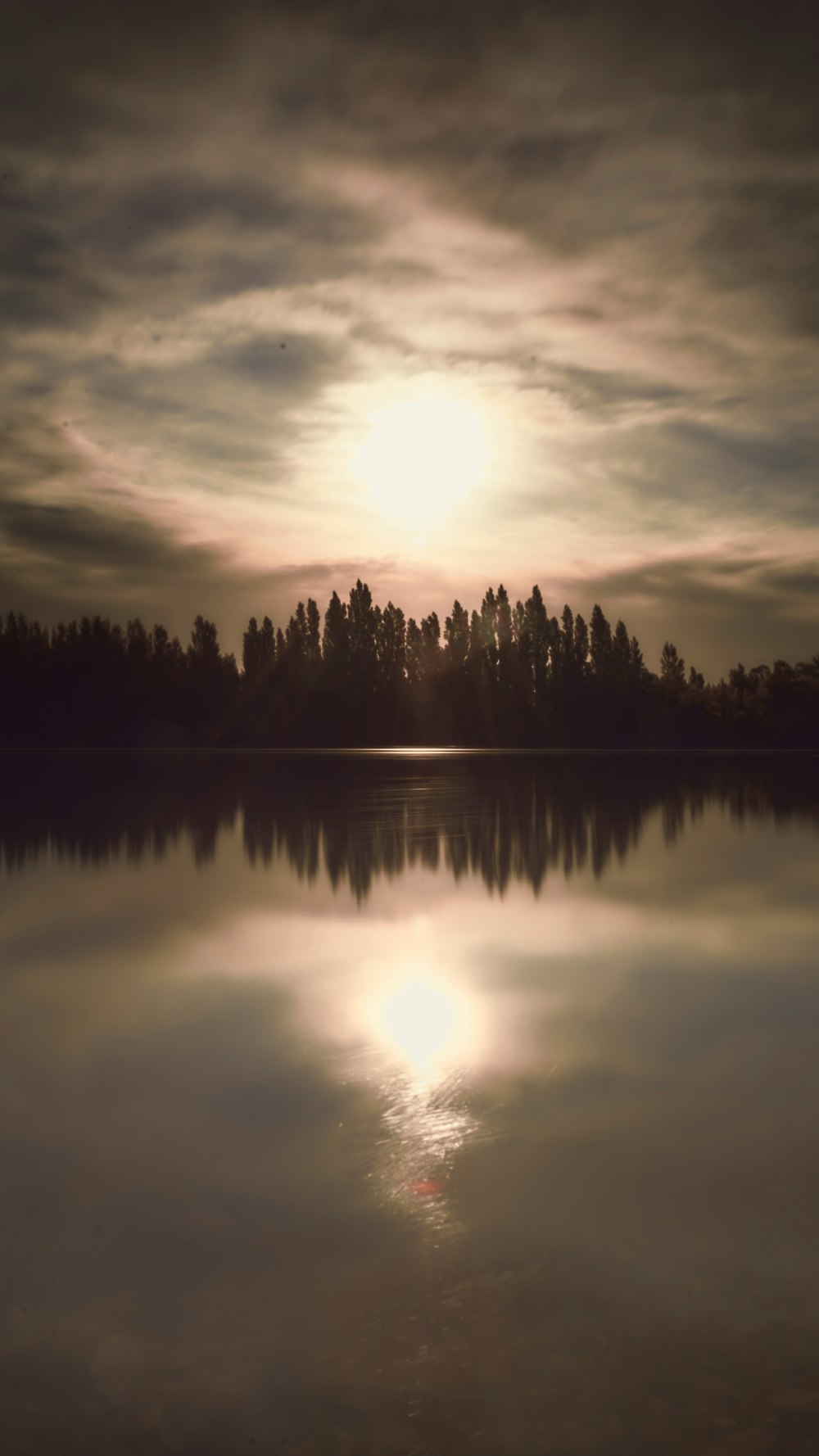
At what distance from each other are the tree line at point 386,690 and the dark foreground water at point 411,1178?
3612 inches

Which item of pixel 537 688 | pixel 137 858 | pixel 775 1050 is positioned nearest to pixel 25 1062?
pixel 775 1050

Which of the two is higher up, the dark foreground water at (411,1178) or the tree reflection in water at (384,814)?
the tree reflection in water at (384,814)

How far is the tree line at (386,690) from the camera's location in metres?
99.2

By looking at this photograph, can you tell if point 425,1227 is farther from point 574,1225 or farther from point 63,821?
point 63,821

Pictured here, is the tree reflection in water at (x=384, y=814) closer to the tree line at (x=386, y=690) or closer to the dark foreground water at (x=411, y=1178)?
the dark foreground water at (x=411, y=1178)

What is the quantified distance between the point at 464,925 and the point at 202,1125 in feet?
14.6

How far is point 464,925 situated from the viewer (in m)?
8.84

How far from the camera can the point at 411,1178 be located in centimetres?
402

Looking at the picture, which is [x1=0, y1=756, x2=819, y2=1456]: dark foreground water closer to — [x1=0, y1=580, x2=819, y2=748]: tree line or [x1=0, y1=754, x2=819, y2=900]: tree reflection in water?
[x1=0, y1=754, x2=819, y2=900]: tree reflection in water

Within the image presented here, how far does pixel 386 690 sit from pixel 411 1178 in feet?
341

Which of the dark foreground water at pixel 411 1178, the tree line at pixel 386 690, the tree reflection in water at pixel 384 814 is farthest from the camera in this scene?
the tree line at pixel 386 690

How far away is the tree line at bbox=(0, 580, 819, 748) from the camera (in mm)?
99250

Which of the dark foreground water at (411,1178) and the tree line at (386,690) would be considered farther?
the tree line at (386,690)

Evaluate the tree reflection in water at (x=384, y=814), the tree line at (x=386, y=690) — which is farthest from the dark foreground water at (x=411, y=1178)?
the tree line at (x=386, y=690)
